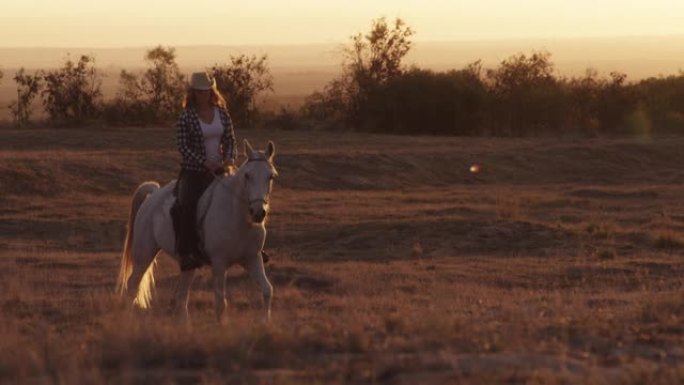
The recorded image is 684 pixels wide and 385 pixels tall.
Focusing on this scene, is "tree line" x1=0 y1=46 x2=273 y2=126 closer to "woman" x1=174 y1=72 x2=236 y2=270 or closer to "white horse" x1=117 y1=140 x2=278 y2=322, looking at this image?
"white horse" x1=117 y1=140 x2=278 y2=322

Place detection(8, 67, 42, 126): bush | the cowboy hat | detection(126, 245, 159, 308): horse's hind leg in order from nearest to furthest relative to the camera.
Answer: the cowboy hat < detection(126, 245, 159, 308): horse's hind leg < detection(8, 67, 42, 126): bush

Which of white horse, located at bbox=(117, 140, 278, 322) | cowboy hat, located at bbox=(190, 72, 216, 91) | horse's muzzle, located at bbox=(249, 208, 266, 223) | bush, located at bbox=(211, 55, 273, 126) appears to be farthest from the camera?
bush, located at bbox=(211, 55, 273, 126)

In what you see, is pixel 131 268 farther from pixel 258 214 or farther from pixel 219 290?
pixel 258 214

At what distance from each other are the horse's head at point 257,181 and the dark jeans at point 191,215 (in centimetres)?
70

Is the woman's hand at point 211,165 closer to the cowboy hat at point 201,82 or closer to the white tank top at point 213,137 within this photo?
the white tank top at point 213,137

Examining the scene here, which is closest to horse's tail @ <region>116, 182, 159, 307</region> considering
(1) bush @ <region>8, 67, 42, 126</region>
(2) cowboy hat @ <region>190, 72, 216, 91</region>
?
(2) cowboy hat @ <region>190, 72, 216, 91</region>

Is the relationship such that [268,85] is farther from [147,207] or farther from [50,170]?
[147,207]

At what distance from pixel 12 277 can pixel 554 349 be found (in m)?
9.48

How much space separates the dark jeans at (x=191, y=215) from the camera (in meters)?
12.6

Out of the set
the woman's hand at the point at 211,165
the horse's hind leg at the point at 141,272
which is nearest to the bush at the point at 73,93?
the horse's hind leg at the point at 141,272

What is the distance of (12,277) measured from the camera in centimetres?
1677

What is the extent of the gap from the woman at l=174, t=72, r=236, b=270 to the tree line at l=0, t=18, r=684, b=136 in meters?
47.1

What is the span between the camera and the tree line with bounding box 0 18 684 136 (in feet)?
200

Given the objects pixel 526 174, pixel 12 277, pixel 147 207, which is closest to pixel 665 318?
pixel 147 207
